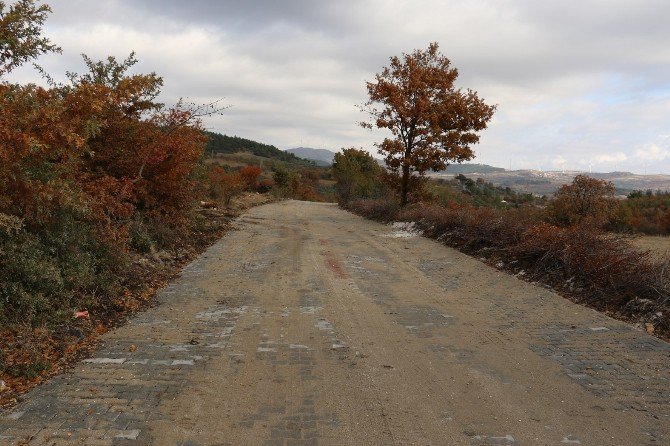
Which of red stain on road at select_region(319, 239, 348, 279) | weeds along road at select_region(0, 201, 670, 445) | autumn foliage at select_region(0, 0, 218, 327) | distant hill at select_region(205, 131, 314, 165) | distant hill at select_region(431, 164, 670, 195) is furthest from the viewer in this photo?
distant hill at select_region(205, 131, 314, 165)

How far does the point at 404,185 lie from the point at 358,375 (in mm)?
17489

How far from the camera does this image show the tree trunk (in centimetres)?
2138

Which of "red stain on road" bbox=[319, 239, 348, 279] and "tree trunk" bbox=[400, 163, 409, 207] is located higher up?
"tree trunk" bbox=[400, 163, 409, 207]

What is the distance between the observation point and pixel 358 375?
4.70 m

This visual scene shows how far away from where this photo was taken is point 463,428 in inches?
148

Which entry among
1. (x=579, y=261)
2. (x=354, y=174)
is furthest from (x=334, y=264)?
(x=354, y=174)

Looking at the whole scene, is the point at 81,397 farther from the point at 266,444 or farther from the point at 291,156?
the point at 291,156

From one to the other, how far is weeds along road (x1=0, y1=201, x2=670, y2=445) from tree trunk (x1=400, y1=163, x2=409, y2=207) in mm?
13458

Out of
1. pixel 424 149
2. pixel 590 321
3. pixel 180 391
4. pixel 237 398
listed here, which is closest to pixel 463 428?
pixel 237 398

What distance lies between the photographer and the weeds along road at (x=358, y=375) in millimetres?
3686

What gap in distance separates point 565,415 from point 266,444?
2528mm

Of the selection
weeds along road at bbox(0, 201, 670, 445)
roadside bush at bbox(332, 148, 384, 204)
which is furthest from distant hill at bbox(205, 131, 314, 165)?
weeds along road at bbox(0, 201, 670, 445)

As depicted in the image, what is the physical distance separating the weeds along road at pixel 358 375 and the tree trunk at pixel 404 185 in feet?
44.2

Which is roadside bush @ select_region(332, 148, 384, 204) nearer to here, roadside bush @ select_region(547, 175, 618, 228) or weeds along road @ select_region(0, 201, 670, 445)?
roadside bush @ select_region(547, 175, 618, 228)
